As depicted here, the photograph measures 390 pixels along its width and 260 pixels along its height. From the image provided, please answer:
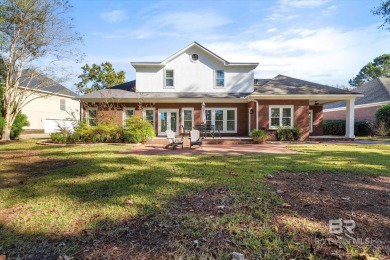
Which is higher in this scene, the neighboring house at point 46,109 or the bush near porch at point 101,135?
the neighboring house at point 46,109

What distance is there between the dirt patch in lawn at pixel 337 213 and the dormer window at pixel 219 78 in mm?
16156

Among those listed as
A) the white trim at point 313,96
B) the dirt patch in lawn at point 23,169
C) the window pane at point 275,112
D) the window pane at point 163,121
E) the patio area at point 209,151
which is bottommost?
the dirt patch in lawn at point 23,169

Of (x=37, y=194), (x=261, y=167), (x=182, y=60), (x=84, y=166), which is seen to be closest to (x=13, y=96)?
(x=182, y=60)

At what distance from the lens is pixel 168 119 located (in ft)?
66.5

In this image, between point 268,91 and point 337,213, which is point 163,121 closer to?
point 268,91

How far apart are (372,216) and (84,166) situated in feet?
21.7

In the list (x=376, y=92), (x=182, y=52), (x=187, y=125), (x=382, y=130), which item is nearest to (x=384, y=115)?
(x=382, y=130)

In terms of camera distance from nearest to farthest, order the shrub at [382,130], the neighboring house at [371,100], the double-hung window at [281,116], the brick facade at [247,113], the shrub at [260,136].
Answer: the shrub at [260,136] < the brick facade at [247,113] < the double-hung window at [281,116] < the shrub at [382,130] < the neighboring house at [371,100]

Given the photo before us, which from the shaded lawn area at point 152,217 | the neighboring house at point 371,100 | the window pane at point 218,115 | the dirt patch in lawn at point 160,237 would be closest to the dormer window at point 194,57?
the window pane at point 218,115

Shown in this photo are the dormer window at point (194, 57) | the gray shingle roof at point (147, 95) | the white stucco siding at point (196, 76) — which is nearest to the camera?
the gray shingle roof at point (147, 95)

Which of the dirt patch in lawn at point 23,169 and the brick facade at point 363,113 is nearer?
the dirt patch in lawn at point 23,169

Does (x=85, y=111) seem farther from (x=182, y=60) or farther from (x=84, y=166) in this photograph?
(x=84, y=166)

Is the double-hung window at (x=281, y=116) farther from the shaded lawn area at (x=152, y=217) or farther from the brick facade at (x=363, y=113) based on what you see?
the brick facade at (x=363, y=113)

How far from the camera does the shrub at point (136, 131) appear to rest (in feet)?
47.1
